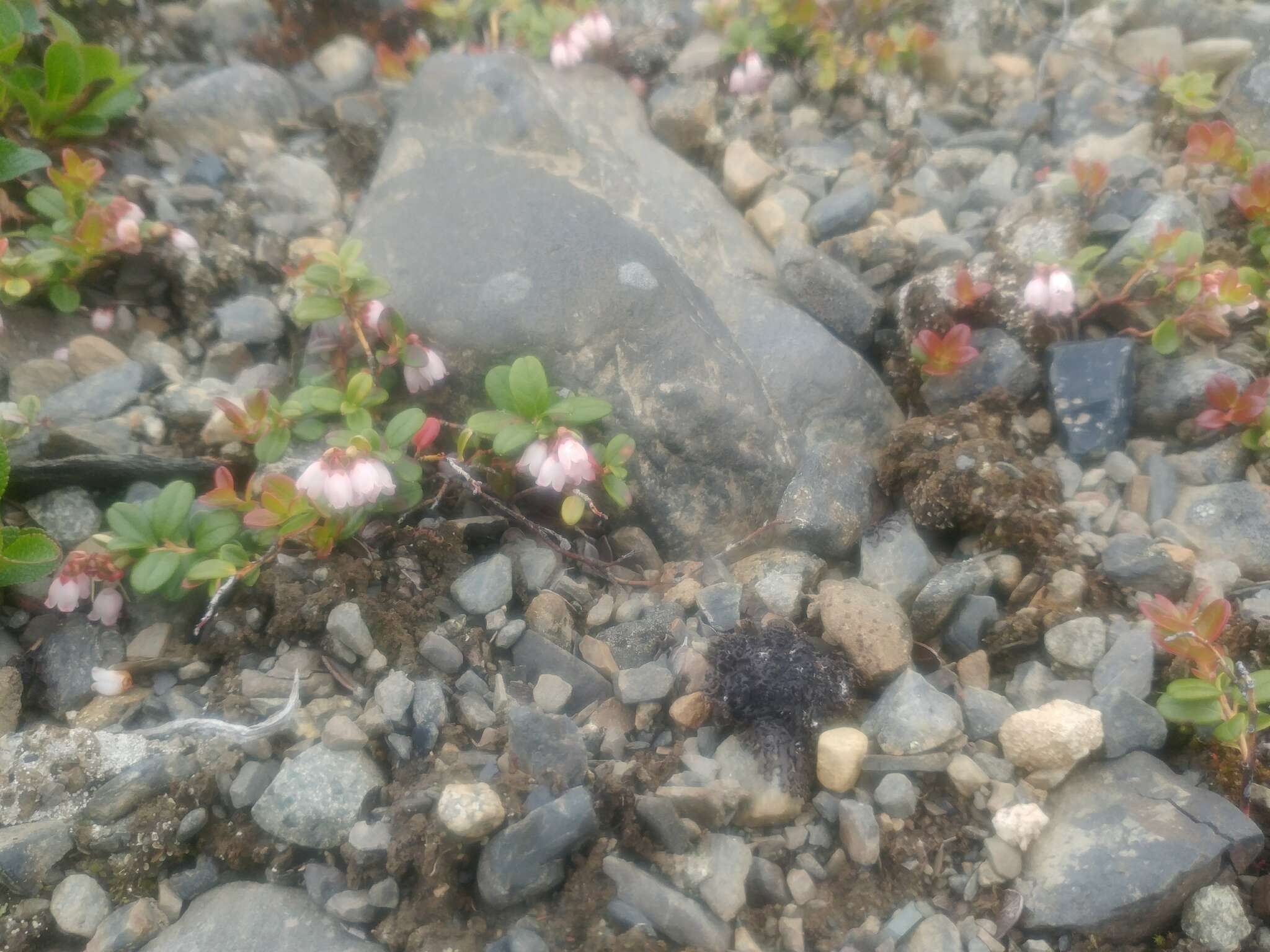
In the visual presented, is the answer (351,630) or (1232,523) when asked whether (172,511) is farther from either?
(1232,523)

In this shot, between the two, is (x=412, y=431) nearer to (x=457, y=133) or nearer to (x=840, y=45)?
(x=457, y=133)

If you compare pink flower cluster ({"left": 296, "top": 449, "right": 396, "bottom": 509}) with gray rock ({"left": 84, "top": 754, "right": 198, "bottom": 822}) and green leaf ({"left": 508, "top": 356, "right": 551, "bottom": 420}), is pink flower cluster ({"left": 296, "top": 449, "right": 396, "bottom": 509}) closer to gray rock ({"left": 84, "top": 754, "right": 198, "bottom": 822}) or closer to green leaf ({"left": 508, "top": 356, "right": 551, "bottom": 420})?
green leaf ({"left": 508, "top": 356, "right": 551, "bottom": 420})

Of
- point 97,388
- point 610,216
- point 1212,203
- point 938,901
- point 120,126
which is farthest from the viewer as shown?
point 120,126

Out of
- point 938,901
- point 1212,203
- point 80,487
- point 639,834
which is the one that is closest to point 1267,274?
point 1212,203

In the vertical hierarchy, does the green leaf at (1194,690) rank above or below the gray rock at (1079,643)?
above

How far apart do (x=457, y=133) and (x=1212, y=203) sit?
10.5 ft

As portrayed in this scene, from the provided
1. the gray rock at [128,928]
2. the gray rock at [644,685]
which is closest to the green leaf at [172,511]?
the gray rock at [128,928]

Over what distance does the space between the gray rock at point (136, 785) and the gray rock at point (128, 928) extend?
232 millimetres

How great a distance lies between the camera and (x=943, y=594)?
2689 millimetres

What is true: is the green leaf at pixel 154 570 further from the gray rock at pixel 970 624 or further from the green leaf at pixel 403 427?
the gray rock at pixel 970 624

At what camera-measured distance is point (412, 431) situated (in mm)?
2816

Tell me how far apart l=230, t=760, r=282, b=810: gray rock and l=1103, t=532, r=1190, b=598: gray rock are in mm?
2543

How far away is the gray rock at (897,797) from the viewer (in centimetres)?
227

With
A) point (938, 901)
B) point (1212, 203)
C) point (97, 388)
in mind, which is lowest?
point (938, 901)
